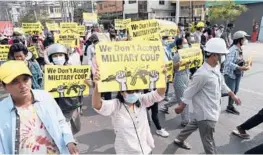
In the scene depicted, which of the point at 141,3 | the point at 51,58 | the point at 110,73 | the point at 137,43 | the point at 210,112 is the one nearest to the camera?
the point at 110,73

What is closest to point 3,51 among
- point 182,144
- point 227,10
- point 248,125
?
point 182,144

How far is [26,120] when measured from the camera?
79.4 inches

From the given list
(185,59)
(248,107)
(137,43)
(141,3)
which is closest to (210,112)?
(137,43)

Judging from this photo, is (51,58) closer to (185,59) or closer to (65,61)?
(65,61)

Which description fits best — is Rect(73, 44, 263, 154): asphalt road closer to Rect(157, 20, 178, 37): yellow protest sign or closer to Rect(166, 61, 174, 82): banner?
Rect(166, 61, 174, 82): banner

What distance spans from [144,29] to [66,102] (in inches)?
84.6

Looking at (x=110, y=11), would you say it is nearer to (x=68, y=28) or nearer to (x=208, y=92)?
(x=68, y=28)

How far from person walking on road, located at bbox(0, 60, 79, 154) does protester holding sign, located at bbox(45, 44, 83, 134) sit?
1.23 m

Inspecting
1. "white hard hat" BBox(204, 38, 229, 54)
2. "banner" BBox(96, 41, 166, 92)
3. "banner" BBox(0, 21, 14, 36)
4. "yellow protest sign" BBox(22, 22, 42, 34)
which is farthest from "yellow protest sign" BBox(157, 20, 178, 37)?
"banner" BBox(0, 21, 14, 36)

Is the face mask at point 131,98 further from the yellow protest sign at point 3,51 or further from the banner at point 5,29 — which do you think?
the banner at point 5,29

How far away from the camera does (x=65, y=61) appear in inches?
147

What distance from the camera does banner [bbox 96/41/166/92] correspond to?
240cm

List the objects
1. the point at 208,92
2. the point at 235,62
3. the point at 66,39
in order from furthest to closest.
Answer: the point at 66,39 → the point at 235,62 → the point at 208,92

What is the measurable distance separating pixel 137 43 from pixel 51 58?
1603 millimetres
